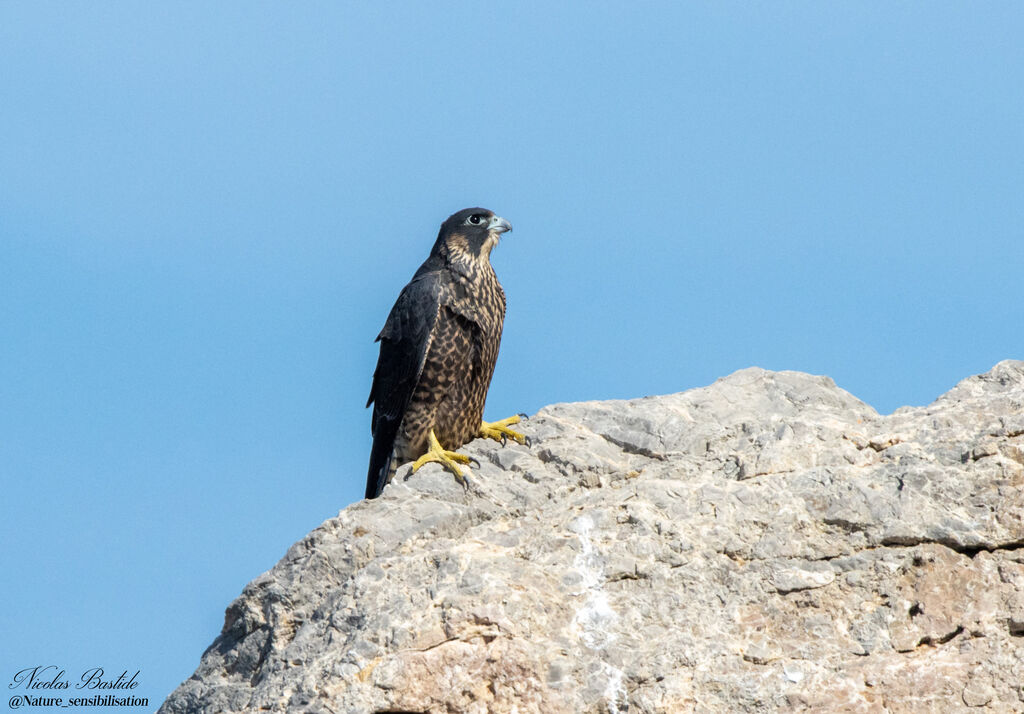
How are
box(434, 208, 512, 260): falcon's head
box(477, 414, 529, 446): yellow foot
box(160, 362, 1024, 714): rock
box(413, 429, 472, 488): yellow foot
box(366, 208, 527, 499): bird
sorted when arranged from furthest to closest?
box(434, 208, 512, 260): falcon's head < box(366, 208, 527, 499): bird < box(477, 414, 529, 446): yellow foot < box(413, 429, 472, 488): yellow foot < box(160, 362, 1024, 714): rock

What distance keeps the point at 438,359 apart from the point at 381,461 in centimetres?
67

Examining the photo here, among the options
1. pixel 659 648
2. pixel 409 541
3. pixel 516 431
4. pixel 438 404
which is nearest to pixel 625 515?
pixel 659 648

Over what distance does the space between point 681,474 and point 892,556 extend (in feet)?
3.36

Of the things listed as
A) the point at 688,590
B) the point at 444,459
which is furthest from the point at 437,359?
the point at 688,590

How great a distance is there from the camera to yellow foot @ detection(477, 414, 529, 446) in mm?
5555

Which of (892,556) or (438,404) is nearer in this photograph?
(892,556)

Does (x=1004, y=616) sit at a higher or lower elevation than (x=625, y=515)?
lower

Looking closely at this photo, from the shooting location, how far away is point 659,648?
3.87 m

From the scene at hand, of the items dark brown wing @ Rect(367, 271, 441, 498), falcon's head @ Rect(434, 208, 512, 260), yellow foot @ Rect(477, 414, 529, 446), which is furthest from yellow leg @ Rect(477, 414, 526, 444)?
falcon's head @ Rect(434, 208, 512, 260)

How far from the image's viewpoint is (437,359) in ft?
20.4

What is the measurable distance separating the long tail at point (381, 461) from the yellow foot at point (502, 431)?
23.1 inches

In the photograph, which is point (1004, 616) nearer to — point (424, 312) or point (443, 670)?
point (443, 670)

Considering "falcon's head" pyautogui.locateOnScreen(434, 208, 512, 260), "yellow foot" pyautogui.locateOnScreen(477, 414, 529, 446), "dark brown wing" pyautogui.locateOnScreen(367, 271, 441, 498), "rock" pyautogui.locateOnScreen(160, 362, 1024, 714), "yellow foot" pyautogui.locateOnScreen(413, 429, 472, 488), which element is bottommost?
"rock" pyautogui.locateOnScreen(160, 362, 1024, 714)

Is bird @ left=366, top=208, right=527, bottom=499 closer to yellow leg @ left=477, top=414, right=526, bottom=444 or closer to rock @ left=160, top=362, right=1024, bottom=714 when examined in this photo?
yellow leg @ left=477, top=414, right=526, bottom=444
